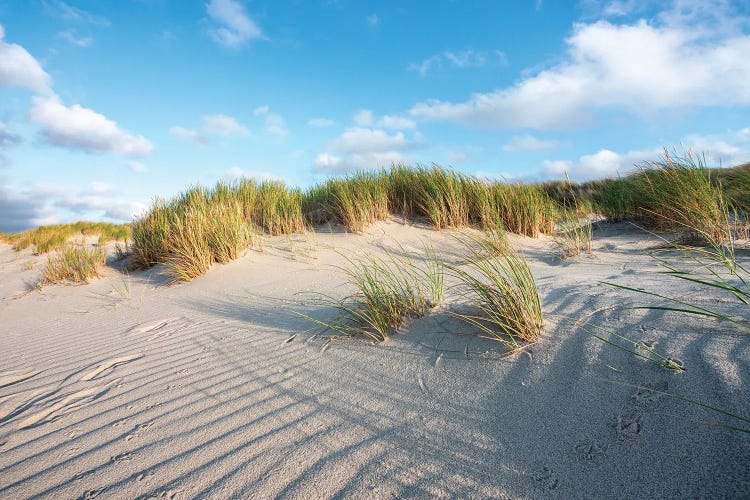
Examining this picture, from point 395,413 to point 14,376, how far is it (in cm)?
329

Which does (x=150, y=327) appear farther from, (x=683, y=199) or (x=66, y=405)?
(x=683, y=199)

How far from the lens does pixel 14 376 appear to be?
3438mm

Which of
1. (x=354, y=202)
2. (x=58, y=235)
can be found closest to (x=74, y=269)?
(x=354, y=202)

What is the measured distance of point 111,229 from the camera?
17.3m

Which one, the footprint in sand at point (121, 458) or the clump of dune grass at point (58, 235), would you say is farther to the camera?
the clump of dune grass at point (58, 235)

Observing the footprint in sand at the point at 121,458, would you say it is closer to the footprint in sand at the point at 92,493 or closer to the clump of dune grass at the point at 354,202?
the footprint in sand at the point at 92,493

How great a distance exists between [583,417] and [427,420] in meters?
0.69

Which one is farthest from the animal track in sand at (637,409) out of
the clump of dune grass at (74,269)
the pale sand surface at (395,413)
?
the clump of dune grass at (74,269)

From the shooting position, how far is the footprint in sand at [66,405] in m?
2.57

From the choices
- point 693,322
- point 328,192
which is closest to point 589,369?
point 693,322

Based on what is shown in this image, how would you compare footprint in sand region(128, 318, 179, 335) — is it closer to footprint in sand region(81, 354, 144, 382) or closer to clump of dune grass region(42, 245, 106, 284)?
footprint in sand region(81, 354, 144, 382)

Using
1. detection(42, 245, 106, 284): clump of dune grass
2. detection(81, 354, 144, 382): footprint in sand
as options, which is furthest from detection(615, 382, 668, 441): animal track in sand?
detection(42, 245, 106, 284): clump of dune grass

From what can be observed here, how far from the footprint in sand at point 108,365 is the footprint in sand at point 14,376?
0.61 metres

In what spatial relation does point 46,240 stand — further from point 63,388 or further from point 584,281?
point 584,281
